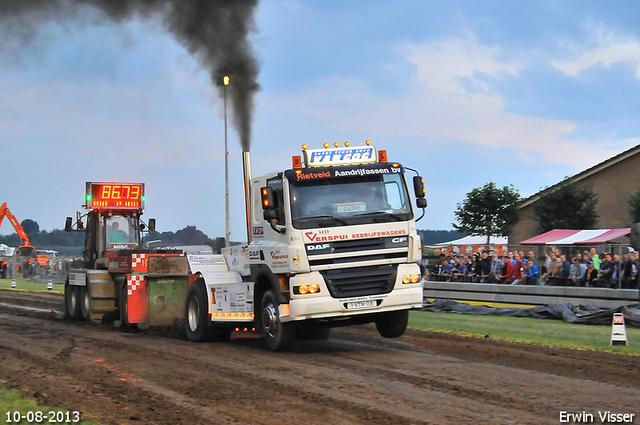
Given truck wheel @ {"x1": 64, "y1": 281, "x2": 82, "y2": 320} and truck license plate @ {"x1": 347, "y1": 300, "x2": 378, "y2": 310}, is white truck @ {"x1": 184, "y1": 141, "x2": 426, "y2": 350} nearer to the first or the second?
truck license plate @ {"x1": 347, "y1": 300, "x2": 378, "y2": 310}

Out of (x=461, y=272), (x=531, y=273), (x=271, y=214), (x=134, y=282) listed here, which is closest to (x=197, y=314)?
(x=134, y=282)

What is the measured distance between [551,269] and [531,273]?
61 centimetres

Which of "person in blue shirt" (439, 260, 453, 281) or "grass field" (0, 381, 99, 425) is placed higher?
"person in blue shirt" (439, 260, 453, 281)

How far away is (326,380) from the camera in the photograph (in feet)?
27.2

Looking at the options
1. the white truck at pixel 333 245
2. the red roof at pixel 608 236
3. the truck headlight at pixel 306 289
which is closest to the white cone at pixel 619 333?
the white truck at pixel 333 245

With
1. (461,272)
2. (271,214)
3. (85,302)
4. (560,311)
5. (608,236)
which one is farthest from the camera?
(608,236)

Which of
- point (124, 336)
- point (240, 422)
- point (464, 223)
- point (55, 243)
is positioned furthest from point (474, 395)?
point (55, 243)

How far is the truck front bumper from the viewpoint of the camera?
33.8 feet

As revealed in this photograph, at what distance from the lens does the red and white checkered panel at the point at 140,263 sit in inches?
600

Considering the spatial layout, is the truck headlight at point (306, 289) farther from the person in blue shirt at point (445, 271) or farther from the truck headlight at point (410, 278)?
the person in blue shirt at point (445, 271)

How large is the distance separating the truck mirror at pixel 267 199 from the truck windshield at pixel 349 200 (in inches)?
12.8

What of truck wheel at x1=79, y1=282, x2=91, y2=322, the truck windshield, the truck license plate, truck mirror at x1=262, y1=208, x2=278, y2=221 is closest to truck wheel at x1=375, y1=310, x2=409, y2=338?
the truck license plate

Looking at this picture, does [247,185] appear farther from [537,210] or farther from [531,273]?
[537,210]

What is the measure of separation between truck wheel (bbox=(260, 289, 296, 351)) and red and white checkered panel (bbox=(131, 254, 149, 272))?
189 inches
